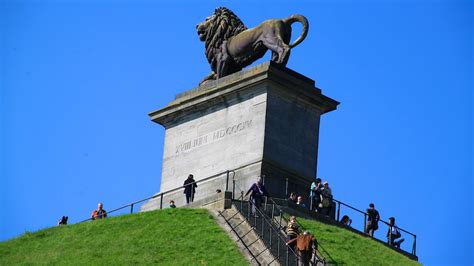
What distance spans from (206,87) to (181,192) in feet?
12.9

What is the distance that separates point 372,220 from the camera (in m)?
56.1

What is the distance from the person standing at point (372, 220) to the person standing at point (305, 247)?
915 centimetres

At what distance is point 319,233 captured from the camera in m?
52.0

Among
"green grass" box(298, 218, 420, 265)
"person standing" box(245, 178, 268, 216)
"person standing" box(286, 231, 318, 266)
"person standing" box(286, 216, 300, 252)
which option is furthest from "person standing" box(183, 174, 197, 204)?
"person standing" box(286, 231, 318, 266)

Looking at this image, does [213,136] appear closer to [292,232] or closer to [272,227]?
[272,227]

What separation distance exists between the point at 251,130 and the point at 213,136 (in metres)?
1.98

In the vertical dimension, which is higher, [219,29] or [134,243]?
[219,29]

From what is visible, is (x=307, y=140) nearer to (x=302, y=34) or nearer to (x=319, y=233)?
(x=302, y=34)

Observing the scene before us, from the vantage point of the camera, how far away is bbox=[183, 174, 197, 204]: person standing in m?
56.8

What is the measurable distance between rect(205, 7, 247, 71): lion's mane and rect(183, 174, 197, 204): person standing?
583 centimetres

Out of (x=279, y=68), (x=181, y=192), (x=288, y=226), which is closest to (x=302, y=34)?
(x=279, y=68)

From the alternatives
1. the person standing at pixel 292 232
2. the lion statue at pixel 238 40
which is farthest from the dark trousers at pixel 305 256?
the lion statue at pixel 238 40

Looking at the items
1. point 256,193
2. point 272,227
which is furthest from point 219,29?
point 272,227

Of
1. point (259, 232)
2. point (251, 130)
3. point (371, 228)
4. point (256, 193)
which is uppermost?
point (251, 130)
